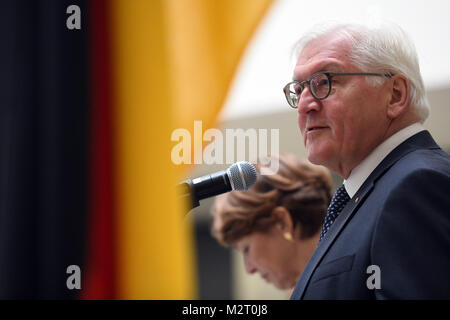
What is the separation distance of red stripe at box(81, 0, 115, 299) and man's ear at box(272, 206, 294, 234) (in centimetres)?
205

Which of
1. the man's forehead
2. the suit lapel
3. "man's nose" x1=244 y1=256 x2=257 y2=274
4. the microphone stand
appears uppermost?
the man's forehead

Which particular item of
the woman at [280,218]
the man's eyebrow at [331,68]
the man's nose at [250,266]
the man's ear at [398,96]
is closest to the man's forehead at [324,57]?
the man's eyebrow at [331,68]

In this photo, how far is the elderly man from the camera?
3.92 ft

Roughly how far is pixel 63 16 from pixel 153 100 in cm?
17

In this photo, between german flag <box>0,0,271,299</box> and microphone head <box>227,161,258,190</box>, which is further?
microphone head <box>227,161,258,190</box>

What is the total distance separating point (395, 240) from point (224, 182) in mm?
431

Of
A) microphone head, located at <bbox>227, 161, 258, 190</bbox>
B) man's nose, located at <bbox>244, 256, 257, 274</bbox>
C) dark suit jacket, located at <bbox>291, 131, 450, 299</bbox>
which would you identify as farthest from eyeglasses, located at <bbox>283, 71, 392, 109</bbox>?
man's nose, located at <bbox>244, 256, 257, 274</bbox>

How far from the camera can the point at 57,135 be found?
0.69m

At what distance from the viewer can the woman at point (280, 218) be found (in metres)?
2.66

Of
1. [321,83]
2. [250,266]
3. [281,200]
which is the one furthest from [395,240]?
[250,266]

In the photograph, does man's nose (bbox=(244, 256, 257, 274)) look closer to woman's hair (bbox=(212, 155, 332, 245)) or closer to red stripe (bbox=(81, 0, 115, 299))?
woman's hair (bbox=(212, 155, 332, 245))

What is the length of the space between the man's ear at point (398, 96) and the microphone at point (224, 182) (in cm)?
50

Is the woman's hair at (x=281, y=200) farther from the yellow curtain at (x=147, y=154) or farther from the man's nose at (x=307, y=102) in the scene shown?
the yellow curtain at (x=147, y=154)

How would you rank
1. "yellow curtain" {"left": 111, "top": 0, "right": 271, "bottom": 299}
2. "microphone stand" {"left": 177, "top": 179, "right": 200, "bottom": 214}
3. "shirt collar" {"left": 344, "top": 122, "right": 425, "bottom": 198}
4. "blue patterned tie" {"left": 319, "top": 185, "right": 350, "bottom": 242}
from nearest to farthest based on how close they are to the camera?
1. "yellow curtain" {"left": 111, "top": 0, "right": 271, "bottom": 299}
2. "microphone stand" {"left": 177, "top": 179, "right": 200, "bottom": 214}
3. "shirt collar" {"left": 344, "top": 122, "right": 425, "bottom": 198}
4. "blue patterned tie" {"left": 319, "top": 185, "right": 350, "bottom": 242}
